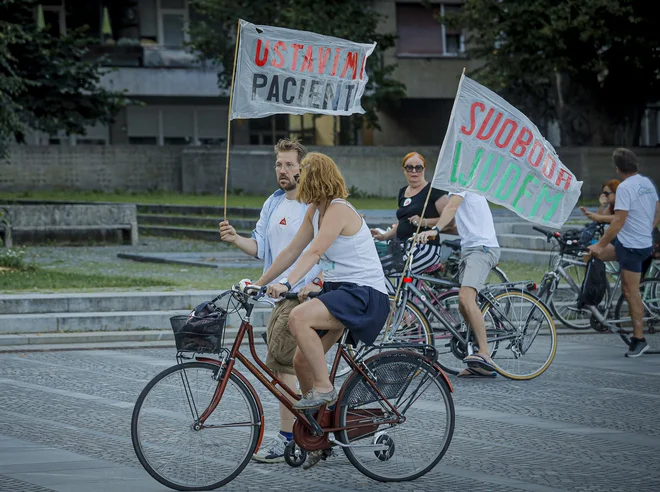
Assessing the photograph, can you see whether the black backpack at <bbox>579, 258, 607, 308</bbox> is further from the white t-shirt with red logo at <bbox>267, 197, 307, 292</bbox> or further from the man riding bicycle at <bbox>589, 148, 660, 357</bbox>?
the white t-shirt with red logo at <bbox>267, 197, 307, 292</bbox>

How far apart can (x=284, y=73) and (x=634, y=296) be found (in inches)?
161

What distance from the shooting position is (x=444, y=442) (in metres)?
7.01

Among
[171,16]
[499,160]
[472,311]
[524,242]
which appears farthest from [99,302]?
[171,16]

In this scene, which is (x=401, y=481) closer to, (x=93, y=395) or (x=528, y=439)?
(x=528, y=439)

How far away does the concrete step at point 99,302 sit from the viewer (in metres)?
14.1

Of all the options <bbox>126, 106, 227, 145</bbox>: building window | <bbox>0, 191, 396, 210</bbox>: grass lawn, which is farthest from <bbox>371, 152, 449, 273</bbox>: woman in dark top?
<bbox>126, 106, 227, 145</bbox>: building window

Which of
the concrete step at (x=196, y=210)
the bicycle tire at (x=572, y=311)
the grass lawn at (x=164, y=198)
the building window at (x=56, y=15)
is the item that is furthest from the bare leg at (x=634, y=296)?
the building window at (x=56, y=15)

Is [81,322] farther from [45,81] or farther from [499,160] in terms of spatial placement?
[45,81]

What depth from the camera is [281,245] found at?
786 centimetres

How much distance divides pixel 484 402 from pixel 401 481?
2.70 meters

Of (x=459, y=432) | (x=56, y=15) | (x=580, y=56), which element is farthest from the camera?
(x=56, y=15)

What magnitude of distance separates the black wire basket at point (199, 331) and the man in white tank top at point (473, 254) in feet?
14.2

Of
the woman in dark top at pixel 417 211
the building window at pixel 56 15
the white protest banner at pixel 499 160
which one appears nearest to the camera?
the white protest banner at pixel 499 160

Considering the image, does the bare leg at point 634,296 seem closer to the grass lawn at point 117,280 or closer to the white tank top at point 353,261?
the grass lawn at point 117,280
